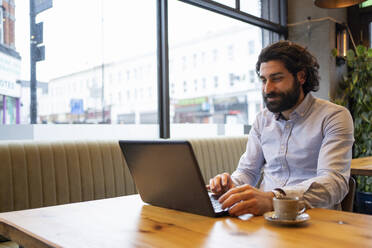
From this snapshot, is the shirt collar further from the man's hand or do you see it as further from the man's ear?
the man's hand

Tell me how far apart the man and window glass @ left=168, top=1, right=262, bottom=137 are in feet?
6.37

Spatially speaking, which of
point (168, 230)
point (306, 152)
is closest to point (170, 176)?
point (168, 230)

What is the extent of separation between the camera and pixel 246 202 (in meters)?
1.13

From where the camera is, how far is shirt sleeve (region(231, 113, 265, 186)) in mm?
1911

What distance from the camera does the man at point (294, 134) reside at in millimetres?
1532

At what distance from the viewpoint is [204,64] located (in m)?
4.18

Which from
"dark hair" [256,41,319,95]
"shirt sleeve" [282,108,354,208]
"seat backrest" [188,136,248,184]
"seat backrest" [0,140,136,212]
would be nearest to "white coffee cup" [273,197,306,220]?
"shirt sleeve" [282,108,354,208]

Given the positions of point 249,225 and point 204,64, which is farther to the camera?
point 204,64

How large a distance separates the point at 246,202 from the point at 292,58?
0.98m

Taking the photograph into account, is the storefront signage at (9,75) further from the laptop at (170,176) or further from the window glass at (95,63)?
the laptop at (170,176)

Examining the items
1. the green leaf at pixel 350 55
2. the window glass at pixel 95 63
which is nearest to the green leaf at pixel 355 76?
the green leaf at pixel 350 55

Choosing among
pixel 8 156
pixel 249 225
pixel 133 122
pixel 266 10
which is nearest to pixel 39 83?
pixel 8 156

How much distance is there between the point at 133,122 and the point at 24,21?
4.01ft

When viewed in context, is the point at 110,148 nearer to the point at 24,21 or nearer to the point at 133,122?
the point at 133,122
